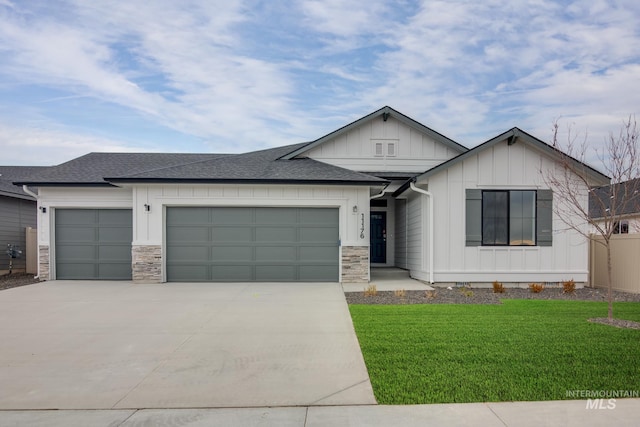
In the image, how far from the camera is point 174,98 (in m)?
18.8

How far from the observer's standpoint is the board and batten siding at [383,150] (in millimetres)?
16141

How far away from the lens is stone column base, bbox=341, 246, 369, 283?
13.4m

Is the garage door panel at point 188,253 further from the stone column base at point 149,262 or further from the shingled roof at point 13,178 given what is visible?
the shingled roof at point 13,178

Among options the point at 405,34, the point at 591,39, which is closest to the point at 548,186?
the point at 591,39

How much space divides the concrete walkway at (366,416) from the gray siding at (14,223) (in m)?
15.2

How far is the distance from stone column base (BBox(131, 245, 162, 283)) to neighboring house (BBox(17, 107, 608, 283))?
3 centimetres

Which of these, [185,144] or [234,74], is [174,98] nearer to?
[234,74]

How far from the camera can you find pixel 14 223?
56.7 ft

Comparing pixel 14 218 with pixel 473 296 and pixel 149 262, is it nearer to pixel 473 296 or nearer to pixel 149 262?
pixel 149 262

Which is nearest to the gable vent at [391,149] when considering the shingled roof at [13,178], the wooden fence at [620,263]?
the wooden fence at [620,263]

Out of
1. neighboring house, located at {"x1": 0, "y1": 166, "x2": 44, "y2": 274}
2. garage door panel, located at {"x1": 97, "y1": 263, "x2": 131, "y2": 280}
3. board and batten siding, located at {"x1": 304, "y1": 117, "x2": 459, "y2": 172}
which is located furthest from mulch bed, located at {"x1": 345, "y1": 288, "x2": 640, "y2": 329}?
neighboring house, located at {"x1": 0, "y1": 166, "x2": 44, "y2": 274}

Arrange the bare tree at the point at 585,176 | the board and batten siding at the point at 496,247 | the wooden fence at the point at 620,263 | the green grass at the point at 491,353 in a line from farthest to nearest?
1. the board and batten siding at the point at 496,247
2. the wooden fence at the point at 620,263
3. the bare tree at the point at 585,176
4. the green grass at the point at 491,353

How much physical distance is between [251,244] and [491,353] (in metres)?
8.80

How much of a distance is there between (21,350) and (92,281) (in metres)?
8.19
